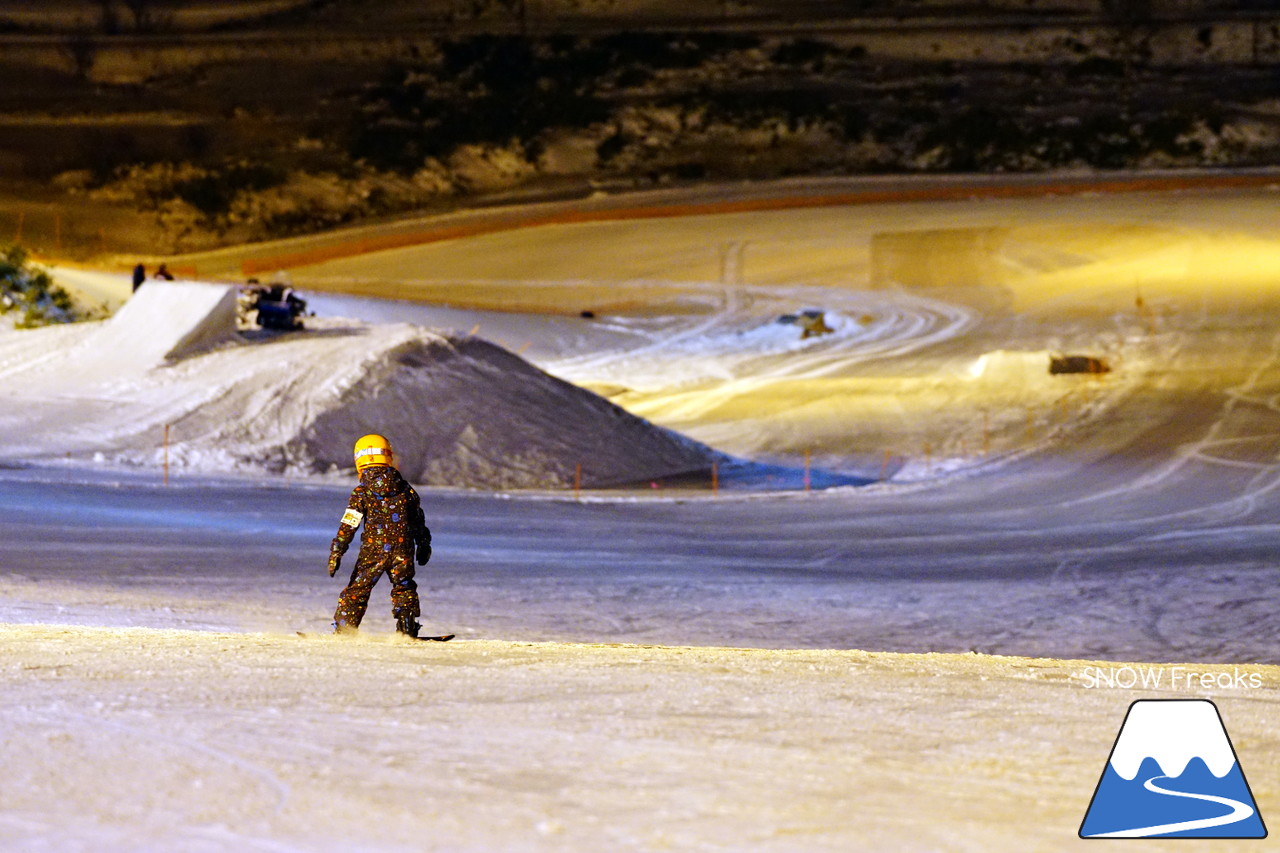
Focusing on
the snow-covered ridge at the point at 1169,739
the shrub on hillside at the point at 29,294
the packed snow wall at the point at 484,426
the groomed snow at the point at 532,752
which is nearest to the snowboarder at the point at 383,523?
the groomed snow at the point at 532,752

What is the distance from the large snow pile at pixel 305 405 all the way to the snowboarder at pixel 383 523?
11803 millimetres

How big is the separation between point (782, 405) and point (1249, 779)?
890 inches

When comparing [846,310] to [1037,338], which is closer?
[1037,338]

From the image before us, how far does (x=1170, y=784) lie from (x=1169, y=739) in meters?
0.15

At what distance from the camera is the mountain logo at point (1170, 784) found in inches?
215

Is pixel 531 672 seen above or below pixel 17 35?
below

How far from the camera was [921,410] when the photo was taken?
91.7 ft

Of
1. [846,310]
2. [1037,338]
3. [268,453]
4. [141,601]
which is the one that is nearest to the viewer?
[141,601]

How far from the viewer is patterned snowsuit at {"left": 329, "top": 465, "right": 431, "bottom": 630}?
367 inches

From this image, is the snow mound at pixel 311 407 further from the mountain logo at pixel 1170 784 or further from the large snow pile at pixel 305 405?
the mountain logo at pixel 1170 784

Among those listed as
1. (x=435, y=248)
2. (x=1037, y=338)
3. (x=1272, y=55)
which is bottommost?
(x=1037, y=338)

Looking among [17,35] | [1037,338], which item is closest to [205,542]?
[1037,338]

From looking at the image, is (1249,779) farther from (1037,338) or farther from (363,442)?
(1037,338)

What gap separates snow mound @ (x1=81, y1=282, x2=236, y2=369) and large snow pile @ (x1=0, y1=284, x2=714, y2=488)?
23 millimetres
